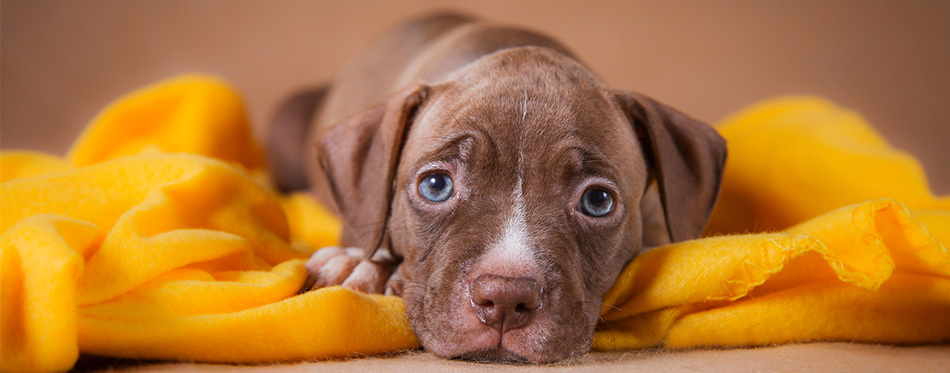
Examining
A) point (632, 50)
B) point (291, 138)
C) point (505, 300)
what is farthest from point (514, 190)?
point (632, 50)

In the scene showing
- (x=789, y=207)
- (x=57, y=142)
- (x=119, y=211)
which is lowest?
(x=57, y=142)

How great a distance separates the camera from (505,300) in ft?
7.12

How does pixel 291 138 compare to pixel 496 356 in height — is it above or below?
below

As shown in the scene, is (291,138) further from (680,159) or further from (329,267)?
(680,159)

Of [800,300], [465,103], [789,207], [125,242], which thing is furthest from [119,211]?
[789,207]

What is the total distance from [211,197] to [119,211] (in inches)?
13.1

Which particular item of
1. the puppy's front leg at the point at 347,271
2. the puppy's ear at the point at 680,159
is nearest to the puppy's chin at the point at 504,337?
the puppy's front leg at the point at 347,271

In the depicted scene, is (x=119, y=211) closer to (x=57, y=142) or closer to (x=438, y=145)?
(x=438, y=145)

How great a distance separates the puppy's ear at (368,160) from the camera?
2.93 metres

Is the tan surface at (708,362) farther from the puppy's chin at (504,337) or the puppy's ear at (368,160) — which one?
the puppy's ear at (368,160)

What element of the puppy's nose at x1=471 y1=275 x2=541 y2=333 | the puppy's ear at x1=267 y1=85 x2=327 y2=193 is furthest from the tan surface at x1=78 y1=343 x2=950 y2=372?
the puppy's ear at x1=267 y1=85 x2=327 y2=193

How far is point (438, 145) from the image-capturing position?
8.87 ft

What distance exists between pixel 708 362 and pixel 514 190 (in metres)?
0.86

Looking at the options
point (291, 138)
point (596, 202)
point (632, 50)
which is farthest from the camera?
point (632, 50)
